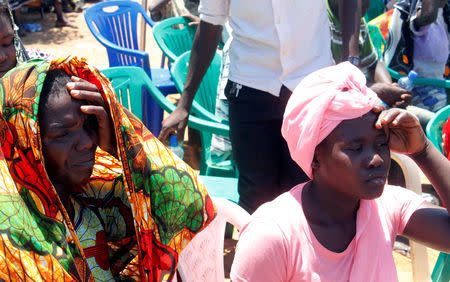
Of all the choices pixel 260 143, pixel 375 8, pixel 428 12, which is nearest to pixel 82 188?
pixel 260 143

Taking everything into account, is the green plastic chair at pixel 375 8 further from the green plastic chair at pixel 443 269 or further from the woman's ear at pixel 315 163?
the woman's ear at pixel 315 163

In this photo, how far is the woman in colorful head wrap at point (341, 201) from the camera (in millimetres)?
1754

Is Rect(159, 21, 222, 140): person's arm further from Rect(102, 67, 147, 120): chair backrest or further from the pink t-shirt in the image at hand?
the pink t-shirt

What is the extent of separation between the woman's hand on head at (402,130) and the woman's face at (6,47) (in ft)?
5.45

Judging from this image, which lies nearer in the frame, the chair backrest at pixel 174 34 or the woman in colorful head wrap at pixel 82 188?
the woman in colorful head wrap at pixel 82 188

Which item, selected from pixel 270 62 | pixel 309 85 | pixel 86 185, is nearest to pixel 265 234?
pixel 309 85

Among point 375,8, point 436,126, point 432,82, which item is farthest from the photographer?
point 375,8

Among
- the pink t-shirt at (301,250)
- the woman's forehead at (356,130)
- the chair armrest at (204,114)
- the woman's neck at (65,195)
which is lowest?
the chair armrest at (204,114)

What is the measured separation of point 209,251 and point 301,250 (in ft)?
1.57

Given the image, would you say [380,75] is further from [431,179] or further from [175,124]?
[431,179]

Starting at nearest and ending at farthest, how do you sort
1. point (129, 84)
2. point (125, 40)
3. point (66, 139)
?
point (66, 139), point (129, 84), point (125, 40)

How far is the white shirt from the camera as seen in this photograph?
2.53m

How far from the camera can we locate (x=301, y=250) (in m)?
1.81

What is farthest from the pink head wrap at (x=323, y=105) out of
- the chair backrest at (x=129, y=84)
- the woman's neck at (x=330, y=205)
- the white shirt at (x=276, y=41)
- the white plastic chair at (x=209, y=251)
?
the chair backrest at (x=129, y=84)
